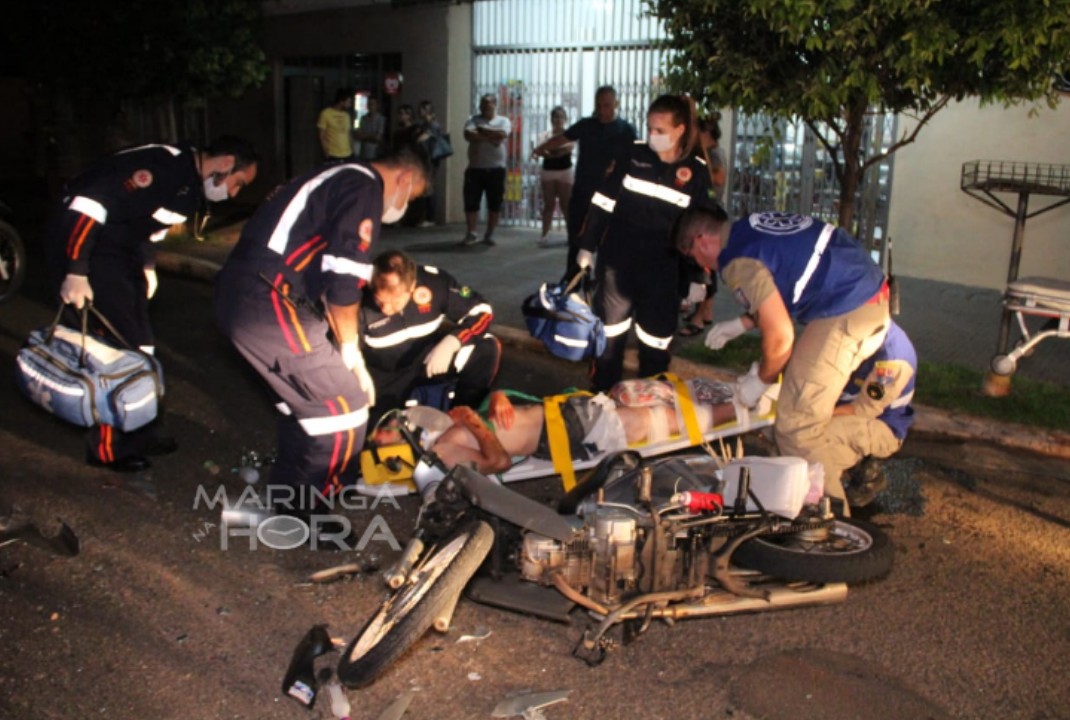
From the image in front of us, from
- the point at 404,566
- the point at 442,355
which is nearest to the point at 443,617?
the point at 404,566

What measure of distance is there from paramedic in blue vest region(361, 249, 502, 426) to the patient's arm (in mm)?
614

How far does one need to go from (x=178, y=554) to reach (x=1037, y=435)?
180 inches

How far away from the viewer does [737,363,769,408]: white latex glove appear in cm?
482

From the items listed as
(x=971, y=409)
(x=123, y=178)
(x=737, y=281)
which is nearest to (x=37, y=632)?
(x=123, y=178)

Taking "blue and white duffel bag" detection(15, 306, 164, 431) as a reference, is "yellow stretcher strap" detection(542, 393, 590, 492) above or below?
below

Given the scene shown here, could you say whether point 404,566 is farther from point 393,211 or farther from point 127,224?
point 127,224

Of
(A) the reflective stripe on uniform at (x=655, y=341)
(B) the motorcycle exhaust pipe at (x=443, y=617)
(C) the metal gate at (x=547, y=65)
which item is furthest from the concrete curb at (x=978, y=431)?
(C) the metal gate at (x=547, y=65)

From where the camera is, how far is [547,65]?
13.5m

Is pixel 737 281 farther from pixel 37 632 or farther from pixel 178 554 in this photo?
pixel 37 632

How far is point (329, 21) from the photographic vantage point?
15.8m

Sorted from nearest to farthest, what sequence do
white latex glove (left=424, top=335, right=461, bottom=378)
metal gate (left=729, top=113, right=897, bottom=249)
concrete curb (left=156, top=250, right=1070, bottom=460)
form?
white latex glove (left=424, top=335, right=461, bottom=378) < concrete curb (left=156, top=250, right=1070, bottom=460) < metal gate (left=729, top=113, right=897, bottom=249)

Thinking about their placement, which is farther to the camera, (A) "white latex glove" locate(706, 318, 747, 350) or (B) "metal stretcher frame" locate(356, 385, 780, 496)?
(A) "white latex glove" locate(706, 318, 747, 350)

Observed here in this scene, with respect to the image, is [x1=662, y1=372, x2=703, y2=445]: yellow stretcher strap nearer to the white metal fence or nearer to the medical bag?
the medical bag

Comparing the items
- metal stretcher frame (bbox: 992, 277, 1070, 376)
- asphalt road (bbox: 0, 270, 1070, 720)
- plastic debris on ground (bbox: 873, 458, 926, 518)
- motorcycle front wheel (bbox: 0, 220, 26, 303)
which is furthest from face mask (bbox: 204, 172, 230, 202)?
motorcycle front wheel (bbox: 0, 220, 26, 303)
